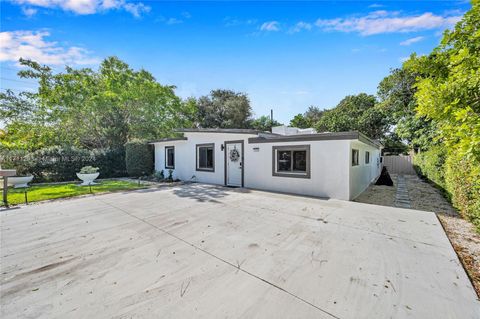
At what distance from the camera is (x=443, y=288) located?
2305mm

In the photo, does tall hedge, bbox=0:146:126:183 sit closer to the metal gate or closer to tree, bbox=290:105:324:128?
the metal gate

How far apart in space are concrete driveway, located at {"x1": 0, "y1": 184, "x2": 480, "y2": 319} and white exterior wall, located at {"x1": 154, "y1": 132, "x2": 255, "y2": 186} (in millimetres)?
4968

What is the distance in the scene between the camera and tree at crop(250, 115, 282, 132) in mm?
27453

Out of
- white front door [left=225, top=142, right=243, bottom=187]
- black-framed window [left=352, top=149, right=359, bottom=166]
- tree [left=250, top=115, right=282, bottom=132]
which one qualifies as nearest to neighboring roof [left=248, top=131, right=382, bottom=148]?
black-framed window [left=352, top=149, right=359, bottom=166]

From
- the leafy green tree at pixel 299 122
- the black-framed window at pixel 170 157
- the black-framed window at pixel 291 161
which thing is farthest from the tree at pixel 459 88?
the leafy green tree at pixel 299 122

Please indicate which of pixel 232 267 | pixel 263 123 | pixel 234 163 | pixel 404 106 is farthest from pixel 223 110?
pixel 232 267

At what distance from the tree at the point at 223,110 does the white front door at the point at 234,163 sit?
14342 millimetres

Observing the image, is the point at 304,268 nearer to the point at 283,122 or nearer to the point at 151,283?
the point at 151,283

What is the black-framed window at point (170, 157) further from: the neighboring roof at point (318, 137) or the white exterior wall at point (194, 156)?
the neighboring roof at point (318, 137)

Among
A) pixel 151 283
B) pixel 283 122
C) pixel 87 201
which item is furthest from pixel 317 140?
pixel 283 122

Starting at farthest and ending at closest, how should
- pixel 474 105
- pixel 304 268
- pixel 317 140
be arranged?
pixel 317 140
pixel 474 105
pixel 304 268

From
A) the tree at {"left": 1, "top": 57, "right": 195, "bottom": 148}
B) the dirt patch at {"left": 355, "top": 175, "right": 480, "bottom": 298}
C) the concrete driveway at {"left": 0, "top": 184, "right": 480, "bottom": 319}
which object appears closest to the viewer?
the concrete driveway at {"left": 0, "top": 184, "right": 480, "bottom": 319}

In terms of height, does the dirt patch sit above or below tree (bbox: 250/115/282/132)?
below

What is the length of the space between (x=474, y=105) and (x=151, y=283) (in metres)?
5.51
